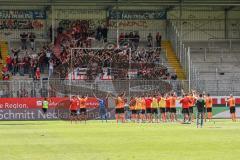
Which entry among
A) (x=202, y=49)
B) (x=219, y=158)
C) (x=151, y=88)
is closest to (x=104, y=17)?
(x=202, y=49)

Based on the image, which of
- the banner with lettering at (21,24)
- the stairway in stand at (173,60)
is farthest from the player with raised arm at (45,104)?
the banner with lettering at (21,24)

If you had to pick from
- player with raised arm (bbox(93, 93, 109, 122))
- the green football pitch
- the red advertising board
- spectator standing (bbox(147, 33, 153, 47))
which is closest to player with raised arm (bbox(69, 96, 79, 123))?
the red advertising board

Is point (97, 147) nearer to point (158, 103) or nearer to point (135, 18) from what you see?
point (158, 103)

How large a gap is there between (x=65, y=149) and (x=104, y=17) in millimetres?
42715

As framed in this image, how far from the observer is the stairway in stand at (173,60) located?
57.8 meters

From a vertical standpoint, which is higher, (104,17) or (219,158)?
(104,17)

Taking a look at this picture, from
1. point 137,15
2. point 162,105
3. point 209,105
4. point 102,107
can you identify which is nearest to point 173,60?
point 137,15

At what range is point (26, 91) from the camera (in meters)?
49.1

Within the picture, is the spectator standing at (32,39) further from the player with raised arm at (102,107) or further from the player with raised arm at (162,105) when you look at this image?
the player with raised arm at (162,105)

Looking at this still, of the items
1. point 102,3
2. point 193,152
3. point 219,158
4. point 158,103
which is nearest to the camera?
point 219,158

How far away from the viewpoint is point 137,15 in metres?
64.2

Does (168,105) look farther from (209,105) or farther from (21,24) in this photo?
(21,24)

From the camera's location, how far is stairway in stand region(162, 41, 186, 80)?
5775cm

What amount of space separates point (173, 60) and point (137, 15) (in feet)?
21.9
